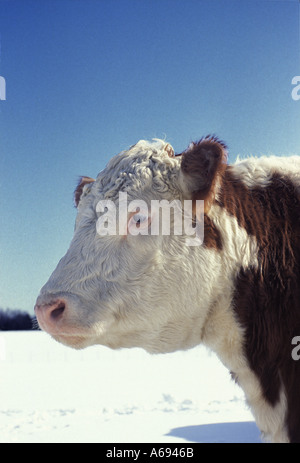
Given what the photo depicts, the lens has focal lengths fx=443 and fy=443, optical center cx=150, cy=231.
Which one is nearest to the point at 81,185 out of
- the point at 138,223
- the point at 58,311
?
the point at 138,223

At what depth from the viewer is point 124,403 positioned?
906 cm

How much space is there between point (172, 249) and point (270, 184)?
27.9 inches

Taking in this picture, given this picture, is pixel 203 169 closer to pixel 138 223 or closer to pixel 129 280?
pixel 138 223

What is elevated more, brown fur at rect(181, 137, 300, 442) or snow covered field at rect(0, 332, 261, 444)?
brown fur at rect(181, 137, 300, 442)

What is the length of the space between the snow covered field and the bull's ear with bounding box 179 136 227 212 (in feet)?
3.12

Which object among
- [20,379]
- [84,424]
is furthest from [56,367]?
[84,424]

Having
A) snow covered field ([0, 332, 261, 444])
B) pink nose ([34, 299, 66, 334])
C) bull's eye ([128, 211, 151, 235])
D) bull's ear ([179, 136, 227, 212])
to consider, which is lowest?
snow covered field ([0, 332, 261, 444])

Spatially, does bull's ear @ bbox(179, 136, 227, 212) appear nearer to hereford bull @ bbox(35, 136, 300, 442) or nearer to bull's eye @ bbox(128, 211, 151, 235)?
hereford bull @ bbox(35, 136, 300, 442)

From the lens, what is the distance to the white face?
2148 mm

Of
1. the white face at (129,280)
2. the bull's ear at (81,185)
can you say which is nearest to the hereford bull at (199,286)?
the white face at (129,280)

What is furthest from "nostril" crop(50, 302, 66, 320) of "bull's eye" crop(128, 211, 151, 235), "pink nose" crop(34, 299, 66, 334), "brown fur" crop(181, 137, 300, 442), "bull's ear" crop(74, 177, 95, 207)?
"bull's ear" crop(74, 177, 95, 207)

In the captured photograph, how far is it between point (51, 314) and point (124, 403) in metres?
7.65

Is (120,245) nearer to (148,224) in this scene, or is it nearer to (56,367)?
(148,224)
